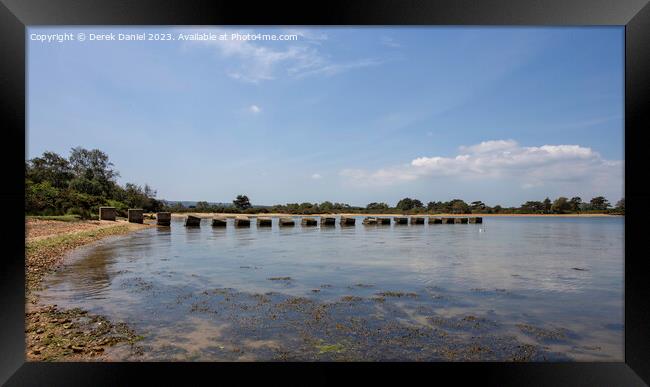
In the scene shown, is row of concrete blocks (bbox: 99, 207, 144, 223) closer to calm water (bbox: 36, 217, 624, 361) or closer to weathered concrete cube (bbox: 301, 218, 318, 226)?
calm water (bbox: 36, 217, 624, 361)

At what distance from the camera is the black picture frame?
11.9ft

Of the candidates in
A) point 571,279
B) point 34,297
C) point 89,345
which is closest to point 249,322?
point 89,345

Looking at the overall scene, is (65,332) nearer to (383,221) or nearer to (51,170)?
(51,170)

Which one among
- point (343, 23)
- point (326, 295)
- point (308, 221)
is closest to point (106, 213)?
point (308, 221)

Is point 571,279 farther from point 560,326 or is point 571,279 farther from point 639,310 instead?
point 639,310

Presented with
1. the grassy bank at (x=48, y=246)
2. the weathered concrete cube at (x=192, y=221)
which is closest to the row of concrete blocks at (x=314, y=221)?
the weathered concrete cube at (x=192, y=221)

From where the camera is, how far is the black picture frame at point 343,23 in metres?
3.64

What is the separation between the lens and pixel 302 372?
3729 millimetres

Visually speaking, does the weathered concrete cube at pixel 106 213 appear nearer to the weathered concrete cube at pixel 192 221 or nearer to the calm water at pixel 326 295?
the weathered concrete cube at pixel 192 221

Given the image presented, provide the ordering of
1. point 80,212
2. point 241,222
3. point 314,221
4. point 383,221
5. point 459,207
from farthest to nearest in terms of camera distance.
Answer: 1. point 459,207
2. point 383,221
3. point 314,221
4. point 241,222
5. point 80,212

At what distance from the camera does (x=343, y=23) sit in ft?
13.3

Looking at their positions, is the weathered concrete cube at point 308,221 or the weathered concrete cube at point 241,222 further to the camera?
the weathered concrete cube at point 308,221

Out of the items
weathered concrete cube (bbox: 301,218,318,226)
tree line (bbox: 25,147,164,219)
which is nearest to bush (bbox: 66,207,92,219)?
tree line (bbox: 25,147,164,219)

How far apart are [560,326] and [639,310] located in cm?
196
